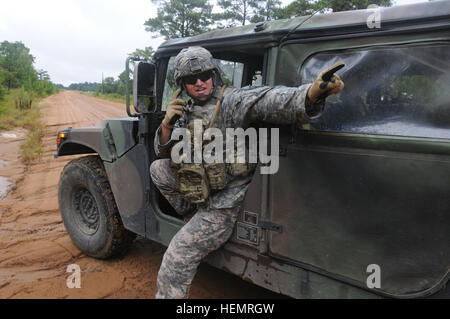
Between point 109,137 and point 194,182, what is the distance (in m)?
1.30

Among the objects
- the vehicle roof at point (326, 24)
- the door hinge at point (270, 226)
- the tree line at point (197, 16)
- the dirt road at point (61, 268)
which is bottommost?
the dirt road at point (61, 268)

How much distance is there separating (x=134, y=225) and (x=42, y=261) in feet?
3.68

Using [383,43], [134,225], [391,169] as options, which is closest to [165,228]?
[134,225]

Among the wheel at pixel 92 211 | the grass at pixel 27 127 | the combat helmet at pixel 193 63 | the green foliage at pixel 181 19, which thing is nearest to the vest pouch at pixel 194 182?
the combat helmet at pixel 193 63

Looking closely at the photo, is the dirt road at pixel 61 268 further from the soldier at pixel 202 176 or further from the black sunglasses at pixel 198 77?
the black sunglasses at pixel 198 77

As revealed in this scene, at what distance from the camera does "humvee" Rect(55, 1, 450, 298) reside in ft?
4.82

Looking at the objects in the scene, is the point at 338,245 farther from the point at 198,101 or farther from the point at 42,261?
the point at 42,261

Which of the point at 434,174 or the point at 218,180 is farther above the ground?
the point at 434,174

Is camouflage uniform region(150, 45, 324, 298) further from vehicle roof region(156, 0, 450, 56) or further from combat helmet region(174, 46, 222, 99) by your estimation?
vehicle roof region(156, 0, 450, 56)

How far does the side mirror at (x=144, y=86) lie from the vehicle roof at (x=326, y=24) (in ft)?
1.03

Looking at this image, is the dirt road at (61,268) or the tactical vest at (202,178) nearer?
the tactical vest at (202,178)

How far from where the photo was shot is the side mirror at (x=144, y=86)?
2361mm

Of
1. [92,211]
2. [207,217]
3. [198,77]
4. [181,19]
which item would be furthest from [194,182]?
[181,19]
